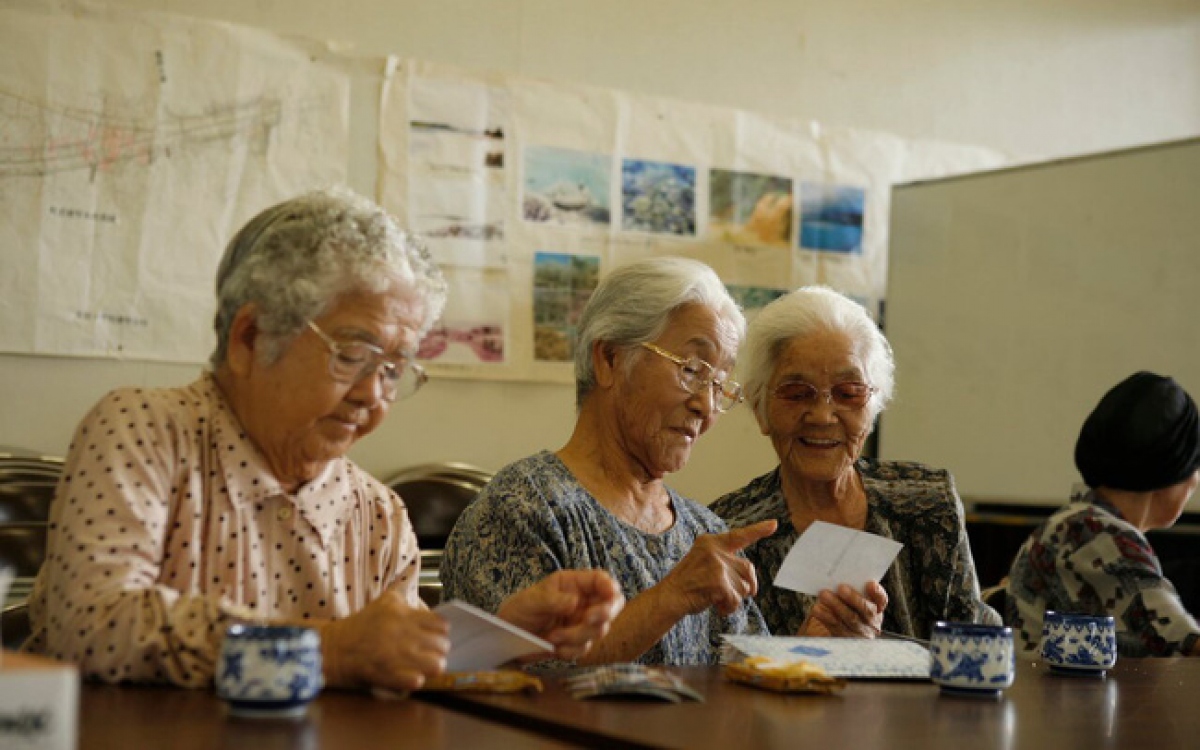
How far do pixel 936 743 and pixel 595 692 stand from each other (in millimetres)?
356

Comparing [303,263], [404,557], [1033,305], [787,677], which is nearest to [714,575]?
[787,677]

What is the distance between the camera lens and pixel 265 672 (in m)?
1.21

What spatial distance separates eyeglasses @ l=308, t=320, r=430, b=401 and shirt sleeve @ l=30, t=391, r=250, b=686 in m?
0.20

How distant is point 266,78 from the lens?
3262 millimetres

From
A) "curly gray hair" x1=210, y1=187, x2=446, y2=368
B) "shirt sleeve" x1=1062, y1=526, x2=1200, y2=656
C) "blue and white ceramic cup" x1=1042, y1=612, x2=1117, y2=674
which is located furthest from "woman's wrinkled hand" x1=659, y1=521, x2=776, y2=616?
"shirt sleeve" x1=1062, y1=526, x2=1200, y2=656

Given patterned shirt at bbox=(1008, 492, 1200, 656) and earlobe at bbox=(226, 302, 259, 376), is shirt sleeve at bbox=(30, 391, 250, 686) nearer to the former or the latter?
earlobe at bbox=(226, 302, 259, 376)

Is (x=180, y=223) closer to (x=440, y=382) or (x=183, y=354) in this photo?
(x=183, y=354)

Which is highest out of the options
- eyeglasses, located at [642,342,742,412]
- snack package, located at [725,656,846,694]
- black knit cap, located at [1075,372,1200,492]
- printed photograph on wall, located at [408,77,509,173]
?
printed photograph on wall, located at [408,77,509,173]

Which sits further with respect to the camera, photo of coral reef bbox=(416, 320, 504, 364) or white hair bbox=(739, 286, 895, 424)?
photo of coral reef bbox=(416, 320, 504, 364)

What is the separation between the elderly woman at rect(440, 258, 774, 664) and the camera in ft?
6.68

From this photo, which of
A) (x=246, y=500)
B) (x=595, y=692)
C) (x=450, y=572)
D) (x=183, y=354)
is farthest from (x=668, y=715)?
(x=183, y=354)

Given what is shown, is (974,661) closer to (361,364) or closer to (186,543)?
(361,364)

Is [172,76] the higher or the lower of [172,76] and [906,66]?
the lower

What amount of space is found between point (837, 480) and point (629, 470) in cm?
51
